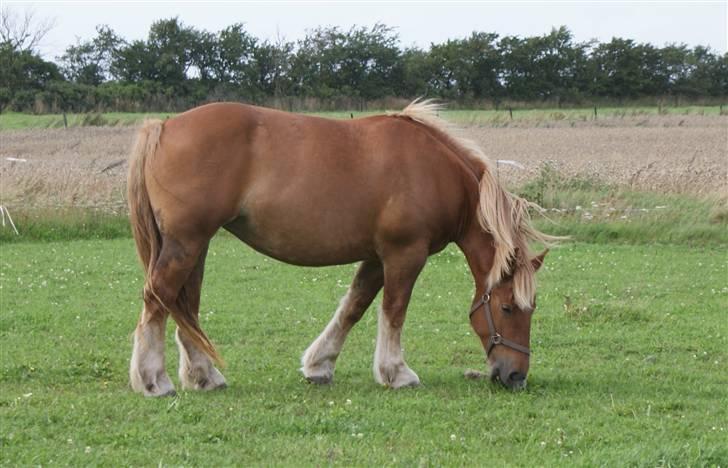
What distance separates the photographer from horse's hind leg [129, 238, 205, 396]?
654 cm

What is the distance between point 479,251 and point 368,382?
139 centimetres

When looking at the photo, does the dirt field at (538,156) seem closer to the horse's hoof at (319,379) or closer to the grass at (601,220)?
the grass at (601,220)

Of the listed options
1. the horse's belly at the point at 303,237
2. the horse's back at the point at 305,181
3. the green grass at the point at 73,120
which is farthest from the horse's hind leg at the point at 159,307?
the green grass at the point at 73,120

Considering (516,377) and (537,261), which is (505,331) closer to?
(516,377)

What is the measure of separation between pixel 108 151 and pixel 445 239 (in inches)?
999

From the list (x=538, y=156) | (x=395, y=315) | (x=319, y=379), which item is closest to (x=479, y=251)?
(x=395, y=315)

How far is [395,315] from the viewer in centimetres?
700

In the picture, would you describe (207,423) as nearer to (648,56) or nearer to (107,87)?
(107,87)

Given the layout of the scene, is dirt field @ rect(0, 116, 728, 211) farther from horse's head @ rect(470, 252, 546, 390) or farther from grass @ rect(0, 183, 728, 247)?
horse's head @ rect(470, 252, 546, 390)

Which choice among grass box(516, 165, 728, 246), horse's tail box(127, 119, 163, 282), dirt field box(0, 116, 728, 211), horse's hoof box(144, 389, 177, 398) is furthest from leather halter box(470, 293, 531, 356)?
grass box(516, 165, 728, 246)

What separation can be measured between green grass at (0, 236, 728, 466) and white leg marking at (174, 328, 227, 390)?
0.21m

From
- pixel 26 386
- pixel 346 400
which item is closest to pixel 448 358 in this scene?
pixel 346 400

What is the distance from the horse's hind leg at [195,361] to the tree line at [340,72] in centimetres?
4282

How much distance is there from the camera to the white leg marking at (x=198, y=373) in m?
6.80
